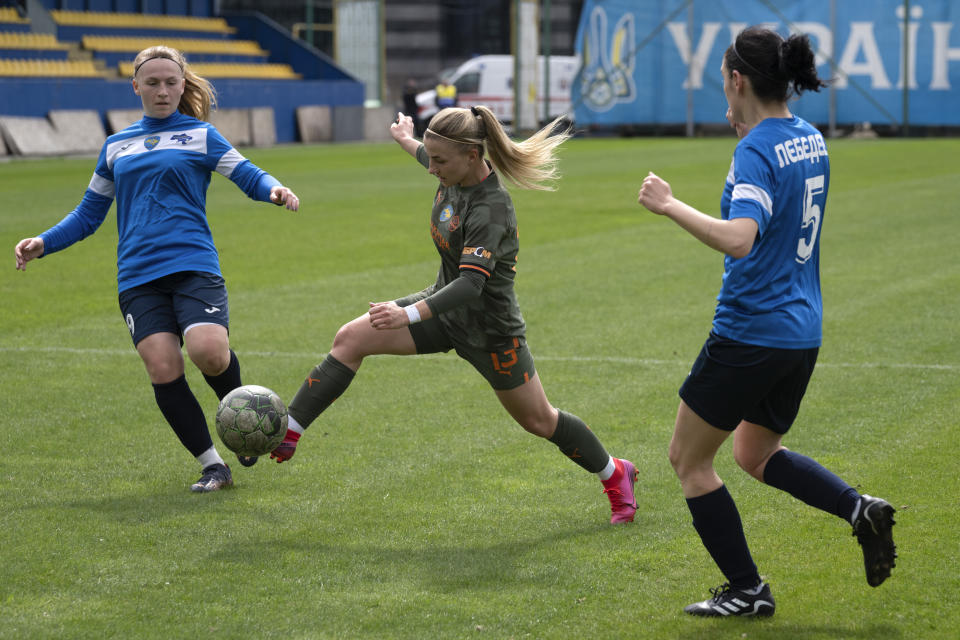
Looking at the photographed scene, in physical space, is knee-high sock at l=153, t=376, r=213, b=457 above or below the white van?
below

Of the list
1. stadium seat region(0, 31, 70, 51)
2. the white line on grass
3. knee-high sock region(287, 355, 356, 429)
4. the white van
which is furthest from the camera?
the white van

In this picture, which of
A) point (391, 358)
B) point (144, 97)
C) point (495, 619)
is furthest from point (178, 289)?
point (391, 358)

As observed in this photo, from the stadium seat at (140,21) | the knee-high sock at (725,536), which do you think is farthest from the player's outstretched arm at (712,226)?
the stadium seat at (140,21)

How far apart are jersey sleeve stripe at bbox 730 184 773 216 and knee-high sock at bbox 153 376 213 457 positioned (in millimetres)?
2872

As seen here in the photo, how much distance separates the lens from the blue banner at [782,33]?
35.6 meters

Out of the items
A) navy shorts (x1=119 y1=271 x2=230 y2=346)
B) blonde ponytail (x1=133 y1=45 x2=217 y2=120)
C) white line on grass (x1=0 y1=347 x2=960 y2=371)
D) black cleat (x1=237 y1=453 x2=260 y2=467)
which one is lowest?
white line on grass (x1=0 y1=347 x2=960 y2=371)

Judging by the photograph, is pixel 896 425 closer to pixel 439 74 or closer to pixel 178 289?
pixel 178 289

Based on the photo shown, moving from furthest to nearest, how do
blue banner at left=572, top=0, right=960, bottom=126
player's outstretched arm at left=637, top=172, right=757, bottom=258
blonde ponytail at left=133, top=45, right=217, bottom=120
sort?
blue banner at left=572, top=0, right=960, bottom=126, blonde ponytail at left=133, top=45, right=217, bottom=120, player's outstretched arm at left=637, top=172, right=757, bottom=258

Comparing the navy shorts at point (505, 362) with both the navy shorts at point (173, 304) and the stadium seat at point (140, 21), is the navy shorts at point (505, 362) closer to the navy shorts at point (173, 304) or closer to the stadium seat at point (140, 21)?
the navy shorts at point (173, 304)

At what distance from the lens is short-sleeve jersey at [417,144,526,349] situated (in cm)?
462

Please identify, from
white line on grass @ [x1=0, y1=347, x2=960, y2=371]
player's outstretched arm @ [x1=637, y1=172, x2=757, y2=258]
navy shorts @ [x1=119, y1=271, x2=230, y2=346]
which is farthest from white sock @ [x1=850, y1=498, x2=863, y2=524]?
white line on grass @ [x1=0, y1=347, x2=960, y2=371]

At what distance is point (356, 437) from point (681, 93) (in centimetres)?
3357

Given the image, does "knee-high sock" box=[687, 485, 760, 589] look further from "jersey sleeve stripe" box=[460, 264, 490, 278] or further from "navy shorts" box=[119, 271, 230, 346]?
"navy shorts" box=[119, 271, 230, 346]

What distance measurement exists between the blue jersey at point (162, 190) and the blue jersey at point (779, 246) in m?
2.50
